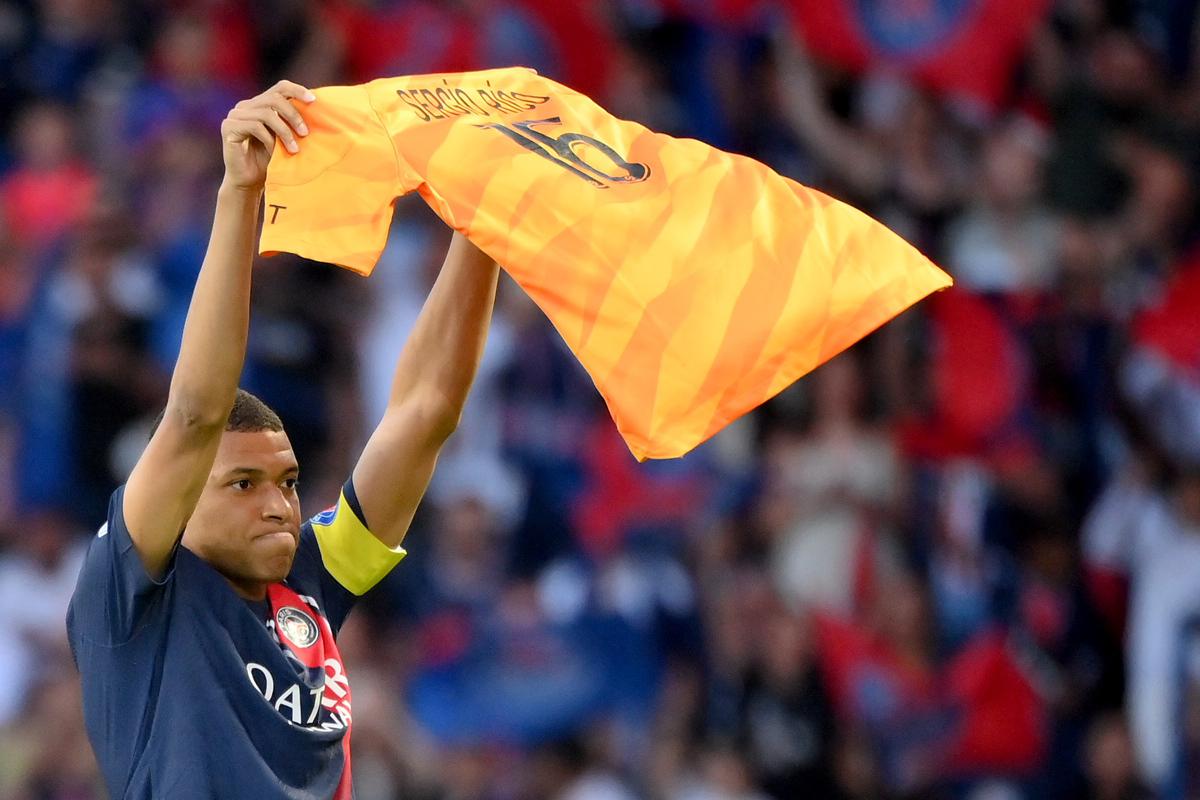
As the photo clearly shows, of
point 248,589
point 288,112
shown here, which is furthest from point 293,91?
point 248,589

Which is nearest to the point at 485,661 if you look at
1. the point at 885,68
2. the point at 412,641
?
the point at 412,641

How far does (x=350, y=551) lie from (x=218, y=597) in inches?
16.7

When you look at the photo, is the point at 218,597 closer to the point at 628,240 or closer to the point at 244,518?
the point at 244,518

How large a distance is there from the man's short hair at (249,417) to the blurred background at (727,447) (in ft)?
11.3

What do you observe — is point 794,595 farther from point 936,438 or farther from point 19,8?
point 19,8

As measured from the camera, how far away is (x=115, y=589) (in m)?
3.17

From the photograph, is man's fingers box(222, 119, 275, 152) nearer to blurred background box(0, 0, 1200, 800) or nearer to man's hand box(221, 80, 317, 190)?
man's hand box(221, 80, 317, 190)

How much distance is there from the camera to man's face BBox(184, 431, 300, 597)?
3.33 metres

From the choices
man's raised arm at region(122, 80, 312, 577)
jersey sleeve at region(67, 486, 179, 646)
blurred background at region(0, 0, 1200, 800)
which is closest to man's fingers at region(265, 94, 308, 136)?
man's raised arm at region(122, 80, 312, 577)

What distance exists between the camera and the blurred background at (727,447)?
7.02 meters

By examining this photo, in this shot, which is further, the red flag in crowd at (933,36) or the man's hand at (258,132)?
the red flag in crowd at (933,36)

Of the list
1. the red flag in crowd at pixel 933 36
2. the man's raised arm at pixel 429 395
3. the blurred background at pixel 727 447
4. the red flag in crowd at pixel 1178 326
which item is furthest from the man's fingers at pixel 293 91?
the red flag in crowd at pixel 1178 326

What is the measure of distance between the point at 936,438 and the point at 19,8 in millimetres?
4050

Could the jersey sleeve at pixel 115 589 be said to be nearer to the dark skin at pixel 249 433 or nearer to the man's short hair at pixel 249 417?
the dark skin at pixel 249 433
